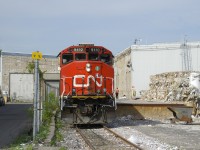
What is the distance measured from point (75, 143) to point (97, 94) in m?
4.62

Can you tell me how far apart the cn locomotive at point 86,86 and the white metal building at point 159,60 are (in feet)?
91.8

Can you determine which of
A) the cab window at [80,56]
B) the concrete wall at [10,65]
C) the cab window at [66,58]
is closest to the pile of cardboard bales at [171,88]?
the cab window at [80,56]

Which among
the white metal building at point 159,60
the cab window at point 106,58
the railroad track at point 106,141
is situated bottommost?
the railroad track at point 106,141

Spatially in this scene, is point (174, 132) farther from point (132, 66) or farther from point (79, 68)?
point (132, 66)

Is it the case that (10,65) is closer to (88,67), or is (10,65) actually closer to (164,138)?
(88,67)

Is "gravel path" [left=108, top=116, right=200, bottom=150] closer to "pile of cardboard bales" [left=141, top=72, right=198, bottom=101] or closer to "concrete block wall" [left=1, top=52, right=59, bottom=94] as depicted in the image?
"pile of cardboard bales" [left=141, top=72, right=198, bottom=101]

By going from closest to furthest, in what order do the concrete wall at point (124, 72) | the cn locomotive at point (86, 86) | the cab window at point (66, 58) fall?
the cn locomotive at point (86, 86) → the cab window at point (66, 58) → the concrete wall at point (124, 72)

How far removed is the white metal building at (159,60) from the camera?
4569 cm

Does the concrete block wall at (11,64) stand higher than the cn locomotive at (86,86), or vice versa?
the concrete block wall at (11,64)

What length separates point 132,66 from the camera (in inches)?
1822

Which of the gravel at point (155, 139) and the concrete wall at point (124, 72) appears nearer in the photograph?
the gravel at point (155, 139)

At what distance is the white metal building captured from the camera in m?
45.7

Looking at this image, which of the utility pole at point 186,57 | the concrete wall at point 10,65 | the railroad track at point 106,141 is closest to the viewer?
the railroad track at point 106,141

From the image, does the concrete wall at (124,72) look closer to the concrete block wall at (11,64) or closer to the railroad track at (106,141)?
the concrete block wall at (11,64)
